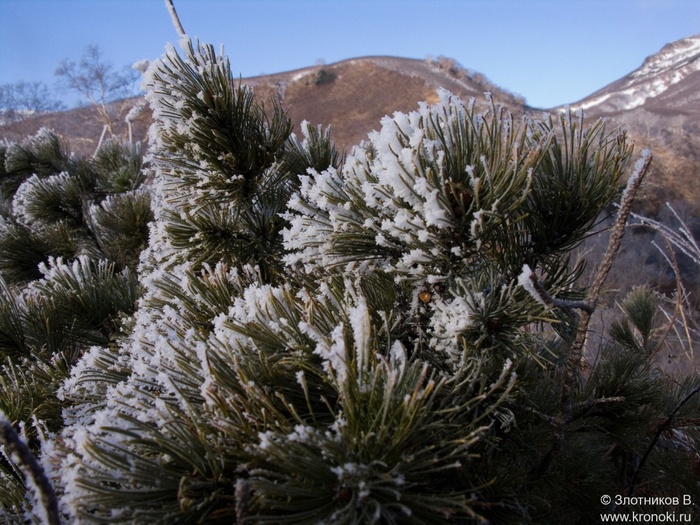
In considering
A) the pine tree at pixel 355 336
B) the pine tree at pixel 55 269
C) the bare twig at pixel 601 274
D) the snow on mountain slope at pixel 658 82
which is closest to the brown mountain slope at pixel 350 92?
the snow on mountain slope at pixel 658 82

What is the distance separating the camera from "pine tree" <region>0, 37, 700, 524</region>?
0.35 m

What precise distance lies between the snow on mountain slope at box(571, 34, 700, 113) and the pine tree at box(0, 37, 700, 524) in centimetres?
1653

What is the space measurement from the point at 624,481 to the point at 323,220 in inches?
37.9

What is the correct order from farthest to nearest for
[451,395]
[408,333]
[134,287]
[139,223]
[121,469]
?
[139,223], [134,287], [408,333], [451,395], [121,469]

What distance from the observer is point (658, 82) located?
15383mm

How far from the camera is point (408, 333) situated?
0.58 m

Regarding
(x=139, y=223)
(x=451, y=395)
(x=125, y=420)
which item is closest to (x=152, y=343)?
(x=125, y=420)

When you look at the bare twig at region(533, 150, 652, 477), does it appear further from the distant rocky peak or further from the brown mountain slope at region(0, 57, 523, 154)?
the distant rocky peak

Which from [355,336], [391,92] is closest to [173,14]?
[355,336]

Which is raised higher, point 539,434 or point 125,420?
point 125,420

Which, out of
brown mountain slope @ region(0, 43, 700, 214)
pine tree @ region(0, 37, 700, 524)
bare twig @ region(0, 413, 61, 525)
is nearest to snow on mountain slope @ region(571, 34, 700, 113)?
brown mountain slope @ region(0, 43, 700, 214)

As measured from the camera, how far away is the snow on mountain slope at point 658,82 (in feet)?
46.9

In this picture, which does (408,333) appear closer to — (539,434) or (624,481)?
(539,434)

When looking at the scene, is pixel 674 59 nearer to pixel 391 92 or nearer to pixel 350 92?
pixel 391 92
